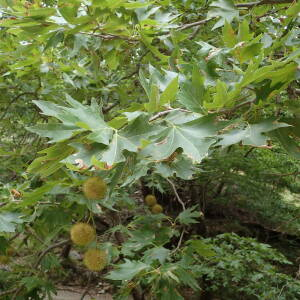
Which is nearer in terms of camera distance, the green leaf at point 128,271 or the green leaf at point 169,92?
the green leaf at point 169,92

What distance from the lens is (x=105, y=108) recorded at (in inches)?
129

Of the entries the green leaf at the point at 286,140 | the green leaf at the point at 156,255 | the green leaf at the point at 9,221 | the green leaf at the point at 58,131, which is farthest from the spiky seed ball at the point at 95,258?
the green leaf at the point at 286,140

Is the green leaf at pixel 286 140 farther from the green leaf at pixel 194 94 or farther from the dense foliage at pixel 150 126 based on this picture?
the green leaf at pixel 194 94

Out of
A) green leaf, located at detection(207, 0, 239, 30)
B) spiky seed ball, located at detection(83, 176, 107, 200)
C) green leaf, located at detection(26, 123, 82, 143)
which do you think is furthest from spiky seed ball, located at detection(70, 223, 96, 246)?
green leaf, located at detection(207, 0, 239, 30)

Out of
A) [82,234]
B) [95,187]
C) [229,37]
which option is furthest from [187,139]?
[82,234]

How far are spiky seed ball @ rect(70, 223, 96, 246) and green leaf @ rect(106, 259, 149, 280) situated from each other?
212mm

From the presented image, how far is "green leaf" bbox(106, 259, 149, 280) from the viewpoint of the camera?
1.85 m

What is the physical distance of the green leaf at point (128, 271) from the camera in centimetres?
185

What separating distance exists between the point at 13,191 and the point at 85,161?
102 centimetres

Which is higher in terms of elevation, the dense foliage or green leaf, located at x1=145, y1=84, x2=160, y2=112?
green leaf, located at x1=145, y1=84, x2=160, y2=112

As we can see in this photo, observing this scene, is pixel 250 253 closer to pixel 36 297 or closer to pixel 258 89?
pixel 36 297

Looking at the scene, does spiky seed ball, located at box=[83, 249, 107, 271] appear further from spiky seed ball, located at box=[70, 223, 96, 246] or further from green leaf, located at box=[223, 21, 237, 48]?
green leaf, located at box=[223, 21, 237, 48]

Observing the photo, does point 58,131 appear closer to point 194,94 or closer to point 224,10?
point 194,94

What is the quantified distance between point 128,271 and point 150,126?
1.11 metres
